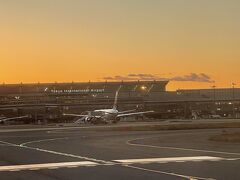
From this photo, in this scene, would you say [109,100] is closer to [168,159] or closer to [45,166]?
[168,159]

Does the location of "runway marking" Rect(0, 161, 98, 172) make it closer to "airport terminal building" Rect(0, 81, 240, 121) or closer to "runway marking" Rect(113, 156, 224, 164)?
"runway marking" Rect(113, 156, 224, 164)

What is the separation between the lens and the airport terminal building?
510 ft

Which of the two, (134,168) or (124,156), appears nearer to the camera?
(134,168)

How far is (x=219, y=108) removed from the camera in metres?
184

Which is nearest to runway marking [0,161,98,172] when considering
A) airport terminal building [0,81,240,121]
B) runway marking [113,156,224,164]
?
runway marking [113,156,224,164]

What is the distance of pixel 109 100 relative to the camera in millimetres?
171875

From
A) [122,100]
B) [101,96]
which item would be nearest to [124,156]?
[122,100]

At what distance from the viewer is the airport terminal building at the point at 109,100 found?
155 metres

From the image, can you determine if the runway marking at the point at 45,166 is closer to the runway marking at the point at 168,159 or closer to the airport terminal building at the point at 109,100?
the runway marking at the point at 168,159

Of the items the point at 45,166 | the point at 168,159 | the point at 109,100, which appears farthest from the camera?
the point at 109,100

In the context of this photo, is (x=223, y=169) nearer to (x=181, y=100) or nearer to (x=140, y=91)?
(x=181, y=100)

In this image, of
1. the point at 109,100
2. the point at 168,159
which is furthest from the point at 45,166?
the point at 109,100

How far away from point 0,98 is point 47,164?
162m

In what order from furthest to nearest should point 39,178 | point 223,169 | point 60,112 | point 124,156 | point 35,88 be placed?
point 35,88 < point 60,112 < point 124,156 < point 223,169 < point 39,178
